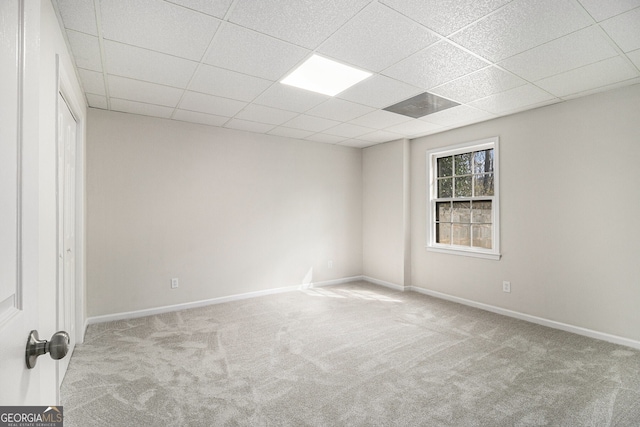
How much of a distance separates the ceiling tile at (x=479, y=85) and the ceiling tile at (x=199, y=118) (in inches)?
103

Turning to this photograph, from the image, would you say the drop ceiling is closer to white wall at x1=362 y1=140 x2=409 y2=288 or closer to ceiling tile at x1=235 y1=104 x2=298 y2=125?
ceiling tile at x1=235 y1=104 x2=298 y2=125

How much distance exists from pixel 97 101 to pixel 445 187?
462 cm

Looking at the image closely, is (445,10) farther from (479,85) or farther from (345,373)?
(345,373)

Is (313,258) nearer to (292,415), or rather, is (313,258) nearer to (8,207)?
(292,415)

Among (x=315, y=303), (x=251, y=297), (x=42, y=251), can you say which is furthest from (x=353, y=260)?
(x=42, y=251)

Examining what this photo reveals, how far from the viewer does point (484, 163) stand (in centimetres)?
436

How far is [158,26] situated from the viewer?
7.02 feet

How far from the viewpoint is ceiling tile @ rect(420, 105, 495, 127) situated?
3801 millimetres

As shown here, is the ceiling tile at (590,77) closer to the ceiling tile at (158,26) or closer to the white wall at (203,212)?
the ceiling tile at (158,26)

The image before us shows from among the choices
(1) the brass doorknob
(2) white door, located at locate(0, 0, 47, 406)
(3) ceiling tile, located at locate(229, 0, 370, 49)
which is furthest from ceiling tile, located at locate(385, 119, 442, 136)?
(1) the brass doorknob

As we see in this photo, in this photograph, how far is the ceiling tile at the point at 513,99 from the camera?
3.20 metres

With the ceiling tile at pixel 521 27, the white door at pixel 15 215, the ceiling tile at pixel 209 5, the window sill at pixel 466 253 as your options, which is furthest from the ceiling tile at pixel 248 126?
the white door at pixel 15 215

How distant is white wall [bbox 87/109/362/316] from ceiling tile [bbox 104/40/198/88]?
128 centimetres

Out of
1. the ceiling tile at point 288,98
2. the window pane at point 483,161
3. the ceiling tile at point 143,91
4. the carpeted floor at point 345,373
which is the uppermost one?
the ceiling tile at point 143,91
